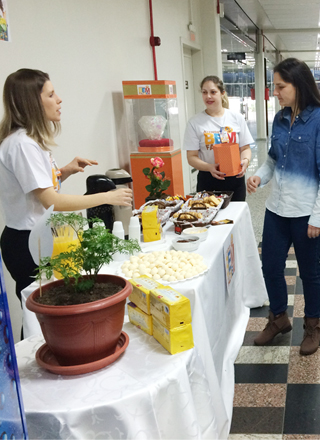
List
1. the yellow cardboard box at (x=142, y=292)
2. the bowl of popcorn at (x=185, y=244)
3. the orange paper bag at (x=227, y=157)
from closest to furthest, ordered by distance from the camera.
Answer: the yellow cardboard box at (x=142, y=292), the bowl of popcorn at (x=185, y=244), the orange paper bag at (x=227, y=157)

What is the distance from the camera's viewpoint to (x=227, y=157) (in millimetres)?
3189

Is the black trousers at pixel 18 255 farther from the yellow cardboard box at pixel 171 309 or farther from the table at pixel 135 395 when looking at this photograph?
the yellow cardboard box at pixel 171 309

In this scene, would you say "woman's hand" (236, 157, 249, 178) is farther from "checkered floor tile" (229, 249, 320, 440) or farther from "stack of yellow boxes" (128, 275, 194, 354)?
"stack of yellow boxes" (128, 275, 194, 354)

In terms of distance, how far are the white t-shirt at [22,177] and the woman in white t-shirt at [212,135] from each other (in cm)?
167

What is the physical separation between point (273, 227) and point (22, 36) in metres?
2.17

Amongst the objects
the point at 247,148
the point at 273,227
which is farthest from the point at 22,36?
the point at 273,227

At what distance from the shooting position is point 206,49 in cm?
838

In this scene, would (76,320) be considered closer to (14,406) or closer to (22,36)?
(14,406)

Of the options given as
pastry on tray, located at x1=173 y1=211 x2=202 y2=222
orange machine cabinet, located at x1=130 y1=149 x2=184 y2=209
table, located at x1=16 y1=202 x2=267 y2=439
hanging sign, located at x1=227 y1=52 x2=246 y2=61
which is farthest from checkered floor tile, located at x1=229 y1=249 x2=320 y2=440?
hanging sign, located at x1=227 y1=52 x2=246 y2=61

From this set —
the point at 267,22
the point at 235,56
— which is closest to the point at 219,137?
the point at 235,56

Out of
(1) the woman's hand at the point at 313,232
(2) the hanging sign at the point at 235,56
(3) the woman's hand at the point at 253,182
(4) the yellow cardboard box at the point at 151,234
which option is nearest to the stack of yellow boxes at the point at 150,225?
(4) the yellow cardboard box at the point at 151,234

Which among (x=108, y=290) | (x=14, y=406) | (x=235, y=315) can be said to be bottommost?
(x=235, y=315)

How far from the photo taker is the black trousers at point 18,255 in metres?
2.15

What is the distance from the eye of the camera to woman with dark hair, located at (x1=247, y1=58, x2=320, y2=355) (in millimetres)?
2475
